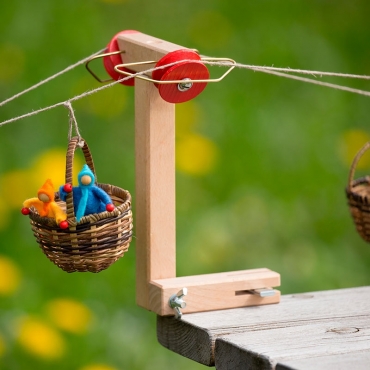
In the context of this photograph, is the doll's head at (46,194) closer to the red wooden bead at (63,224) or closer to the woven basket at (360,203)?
the red wooden bead at (63,224)

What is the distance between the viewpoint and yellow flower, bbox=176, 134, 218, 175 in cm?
235

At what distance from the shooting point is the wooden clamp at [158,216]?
1.30 metres

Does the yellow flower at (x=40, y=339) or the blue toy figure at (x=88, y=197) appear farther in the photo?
the yellow flower at (x=40, y=339)

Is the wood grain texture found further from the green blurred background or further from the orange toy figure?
the green blurred background

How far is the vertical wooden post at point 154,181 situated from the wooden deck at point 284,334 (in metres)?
0.09

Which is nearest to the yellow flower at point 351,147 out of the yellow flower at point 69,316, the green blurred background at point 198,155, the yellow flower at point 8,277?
the green blurred background at point 198,155

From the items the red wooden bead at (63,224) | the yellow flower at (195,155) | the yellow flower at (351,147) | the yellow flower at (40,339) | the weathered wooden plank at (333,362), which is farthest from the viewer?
the yellow flower at (351,147)

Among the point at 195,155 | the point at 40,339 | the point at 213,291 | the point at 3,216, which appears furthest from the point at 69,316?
the point at 213,291

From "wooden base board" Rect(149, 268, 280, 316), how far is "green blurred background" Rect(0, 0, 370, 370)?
2.91 ft

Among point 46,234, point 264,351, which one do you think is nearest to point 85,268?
point 46,234

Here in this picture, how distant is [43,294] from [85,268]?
3.47ft

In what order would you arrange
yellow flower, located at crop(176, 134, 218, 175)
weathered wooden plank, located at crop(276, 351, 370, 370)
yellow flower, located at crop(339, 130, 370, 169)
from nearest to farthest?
weathered wooden plank, located at crop(276, 351, 370, 370) → yellow flower, located at crop(176, 134, 218, 175) → yellow flower, located at crop(339, 130, 370, 169)

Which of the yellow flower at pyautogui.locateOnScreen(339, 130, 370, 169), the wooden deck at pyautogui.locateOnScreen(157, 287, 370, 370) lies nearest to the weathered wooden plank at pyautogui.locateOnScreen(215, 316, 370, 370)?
the wooden deck at pyautogui.locateOnScreen(157, 287, 370, 370)

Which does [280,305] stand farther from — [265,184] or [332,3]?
[332,3]
